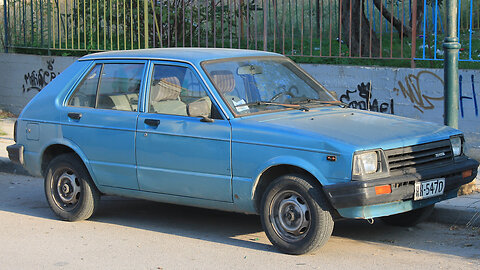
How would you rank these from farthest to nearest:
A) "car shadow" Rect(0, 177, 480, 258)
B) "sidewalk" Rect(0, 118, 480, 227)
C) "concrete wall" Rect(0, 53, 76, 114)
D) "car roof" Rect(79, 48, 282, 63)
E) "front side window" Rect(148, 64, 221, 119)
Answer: "concrete wall" Rect(0, 53, 76, 114) < "sidewalk" Rect(0, 118, 480, 227) < "car roof" Rect(79, 48, 282, 63) < "front side window" Rect(148, 64, 221, 119) < "car shadow" Rect(0, 177, 480, 258)

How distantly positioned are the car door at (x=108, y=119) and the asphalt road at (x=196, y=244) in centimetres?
56

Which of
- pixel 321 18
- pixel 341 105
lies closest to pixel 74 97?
pixel 341 105

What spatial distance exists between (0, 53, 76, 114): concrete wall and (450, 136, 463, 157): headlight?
971 centimetres

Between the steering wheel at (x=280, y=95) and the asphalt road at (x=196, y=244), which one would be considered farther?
the steering wheel at (x=280, y=95)

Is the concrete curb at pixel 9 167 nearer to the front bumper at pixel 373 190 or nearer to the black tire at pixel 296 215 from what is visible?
the black tire at pixel 296 215

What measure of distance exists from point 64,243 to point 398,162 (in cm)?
288

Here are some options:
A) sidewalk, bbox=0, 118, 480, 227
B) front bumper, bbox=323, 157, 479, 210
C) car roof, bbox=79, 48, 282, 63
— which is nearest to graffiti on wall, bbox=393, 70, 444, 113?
sidewalk, bbox=0, 118, 480, 227

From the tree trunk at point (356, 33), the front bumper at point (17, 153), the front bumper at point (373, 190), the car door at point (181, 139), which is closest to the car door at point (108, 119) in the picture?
the car door at point (181, 139)

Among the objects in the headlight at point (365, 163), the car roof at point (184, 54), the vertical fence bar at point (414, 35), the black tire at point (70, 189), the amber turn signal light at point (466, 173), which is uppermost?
the vertical fence bar at point (414, 35)

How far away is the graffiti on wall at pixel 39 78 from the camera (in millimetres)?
14711

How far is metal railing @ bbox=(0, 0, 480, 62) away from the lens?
430 inches

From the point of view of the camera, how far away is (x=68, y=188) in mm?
7137

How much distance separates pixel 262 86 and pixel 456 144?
1705 millimetres

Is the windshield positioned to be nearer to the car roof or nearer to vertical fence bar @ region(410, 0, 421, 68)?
the car roof
